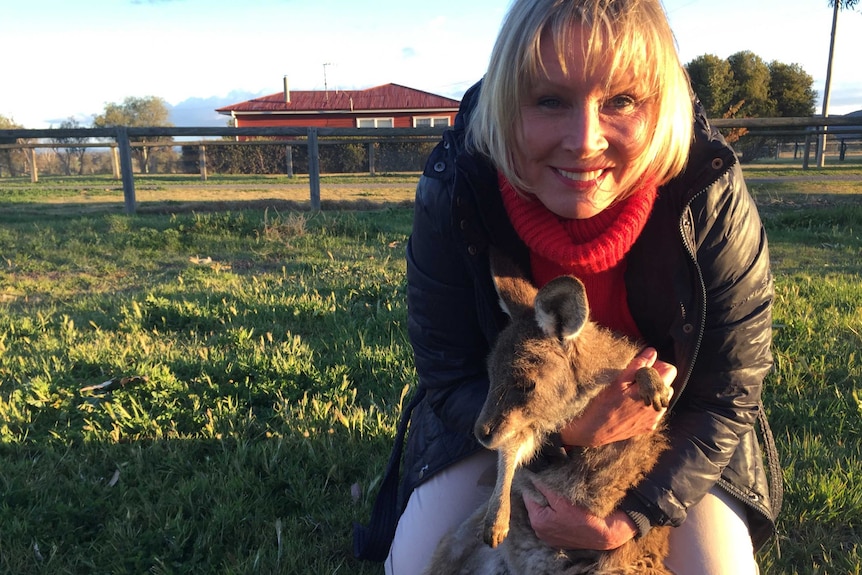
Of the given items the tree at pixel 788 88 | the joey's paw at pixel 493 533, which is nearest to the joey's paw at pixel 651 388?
the joey's paw at pixel 493 533

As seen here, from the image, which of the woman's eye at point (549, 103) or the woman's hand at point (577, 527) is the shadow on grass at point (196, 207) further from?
A: the woman's hand at point (577, 527)

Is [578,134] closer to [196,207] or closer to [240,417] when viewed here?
[240,417]

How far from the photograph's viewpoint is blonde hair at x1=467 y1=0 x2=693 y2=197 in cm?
189

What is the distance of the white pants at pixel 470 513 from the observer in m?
2.03

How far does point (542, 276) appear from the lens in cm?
221

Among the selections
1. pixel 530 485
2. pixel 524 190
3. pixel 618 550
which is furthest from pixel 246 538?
pixel 524 190

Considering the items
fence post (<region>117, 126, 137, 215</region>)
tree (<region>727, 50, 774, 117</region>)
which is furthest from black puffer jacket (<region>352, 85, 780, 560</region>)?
tree (<region>727, 50, 774, 117</region>)

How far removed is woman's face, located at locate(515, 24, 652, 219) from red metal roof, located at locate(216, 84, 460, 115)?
37.3m

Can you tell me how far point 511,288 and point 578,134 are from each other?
0.53 m

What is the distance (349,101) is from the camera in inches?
1618

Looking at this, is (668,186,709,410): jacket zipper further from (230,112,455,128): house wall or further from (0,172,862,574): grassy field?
(230,112,455,128): house wall

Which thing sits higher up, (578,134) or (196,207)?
(578,134)

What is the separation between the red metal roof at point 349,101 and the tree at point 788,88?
675 inches

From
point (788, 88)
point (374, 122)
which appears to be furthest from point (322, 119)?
point (788, 88)
